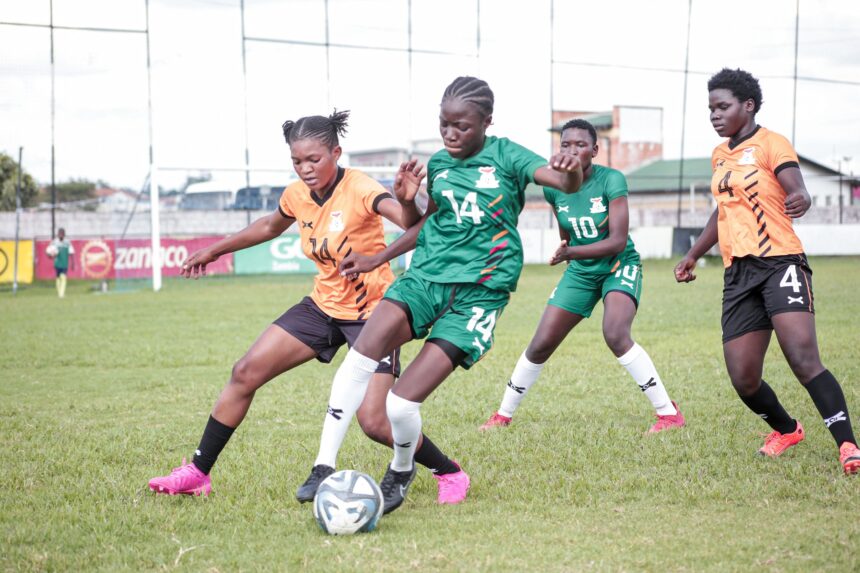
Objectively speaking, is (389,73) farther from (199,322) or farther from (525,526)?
(525,526)

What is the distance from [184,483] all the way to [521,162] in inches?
100

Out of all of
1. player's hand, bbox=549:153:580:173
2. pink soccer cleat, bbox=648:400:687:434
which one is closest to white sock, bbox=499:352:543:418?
pink soccer cleat, bbox=648:400:687:434

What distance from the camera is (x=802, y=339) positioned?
559cm

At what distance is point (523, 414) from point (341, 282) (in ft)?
9.19

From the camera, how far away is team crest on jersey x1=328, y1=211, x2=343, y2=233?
5355 mm

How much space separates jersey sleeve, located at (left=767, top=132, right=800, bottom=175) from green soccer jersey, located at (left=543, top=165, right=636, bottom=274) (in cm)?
144

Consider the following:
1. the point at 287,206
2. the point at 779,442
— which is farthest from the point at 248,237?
the point at 779,442

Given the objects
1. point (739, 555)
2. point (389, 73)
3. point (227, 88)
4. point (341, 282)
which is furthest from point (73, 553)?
point (389, 73)

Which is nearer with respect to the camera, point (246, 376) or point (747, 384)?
point (246, 376)

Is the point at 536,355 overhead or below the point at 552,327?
below

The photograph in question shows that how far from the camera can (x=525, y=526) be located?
4.53 m

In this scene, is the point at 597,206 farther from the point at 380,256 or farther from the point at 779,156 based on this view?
the point at 380,256

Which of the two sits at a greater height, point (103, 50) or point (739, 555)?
point (103, 50)

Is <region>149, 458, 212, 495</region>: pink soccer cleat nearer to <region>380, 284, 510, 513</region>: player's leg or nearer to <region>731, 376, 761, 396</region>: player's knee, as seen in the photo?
<region>380, 284, 510, 513</region>: player's leg
